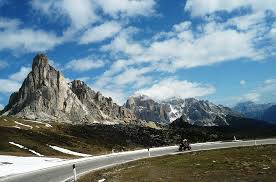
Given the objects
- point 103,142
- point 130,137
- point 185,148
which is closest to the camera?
point 185,148

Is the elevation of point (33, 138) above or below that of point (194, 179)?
above

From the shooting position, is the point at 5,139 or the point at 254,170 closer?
the point at 254,170

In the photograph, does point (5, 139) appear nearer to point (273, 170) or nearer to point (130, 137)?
point (273, 170)

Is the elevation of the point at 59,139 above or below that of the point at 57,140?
above

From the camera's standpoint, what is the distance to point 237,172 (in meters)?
31.5

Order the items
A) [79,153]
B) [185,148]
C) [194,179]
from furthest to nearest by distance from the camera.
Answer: [79,153] < [185,148] < [194,179]

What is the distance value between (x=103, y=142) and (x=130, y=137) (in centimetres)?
3233

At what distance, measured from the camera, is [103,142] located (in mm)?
161250

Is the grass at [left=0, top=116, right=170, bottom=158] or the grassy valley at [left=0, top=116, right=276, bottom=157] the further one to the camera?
the grassy valley at [left=0, top=116, right=276, bottom=157]

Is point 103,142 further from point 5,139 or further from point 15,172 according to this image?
point 15,172

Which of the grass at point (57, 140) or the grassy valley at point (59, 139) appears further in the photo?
the grassy valley at point (59, 139)

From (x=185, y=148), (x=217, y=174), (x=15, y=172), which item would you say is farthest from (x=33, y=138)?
(x=217, y=174)

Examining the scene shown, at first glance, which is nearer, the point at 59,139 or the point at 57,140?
the point at 57,140

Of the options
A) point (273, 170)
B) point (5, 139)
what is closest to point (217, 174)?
point (273, 170)
